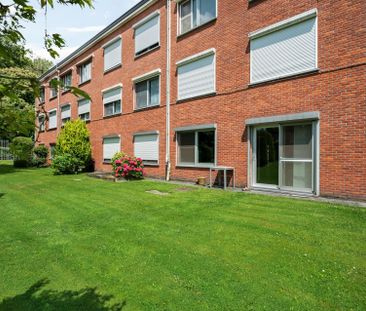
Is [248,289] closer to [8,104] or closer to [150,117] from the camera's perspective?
[8,104]

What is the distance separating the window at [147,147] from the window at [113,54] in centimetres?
563

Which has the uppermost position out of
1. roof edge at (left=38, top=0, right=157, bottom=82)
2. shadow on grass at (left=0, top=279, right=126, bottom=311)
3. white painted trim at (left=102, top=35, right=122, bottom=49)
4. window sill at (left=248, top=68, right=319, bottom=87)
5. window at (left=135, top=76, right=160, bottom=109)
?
roof edge at (left=38, top=0, right=157, bottom=82)

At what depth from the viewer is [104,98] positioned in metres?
19.5

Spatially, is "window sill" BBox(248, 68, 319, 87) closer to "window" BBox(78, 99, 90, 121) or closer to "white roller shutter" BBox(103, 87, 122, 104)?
"white roller shutter" BBox(103, 87, 122, 104)

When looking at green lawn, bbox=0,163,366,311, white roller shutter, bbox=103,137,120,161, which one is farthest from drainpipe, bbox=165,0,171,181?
green lawn, bbox=0,163,366,311

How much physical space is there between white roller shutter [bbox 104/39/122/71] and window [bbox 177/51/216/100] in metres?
6.47

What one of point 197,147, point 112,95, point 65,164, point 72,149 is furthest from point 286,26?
point 65,164

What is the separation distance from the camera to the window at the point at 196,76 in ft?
39.5

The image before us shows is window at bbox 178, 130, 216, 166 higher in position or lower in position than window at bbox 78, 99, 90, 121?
lower

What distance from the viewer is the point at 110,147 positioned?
18.9 metres

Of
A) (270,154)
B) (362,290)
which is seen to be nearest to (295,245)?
(362,290)

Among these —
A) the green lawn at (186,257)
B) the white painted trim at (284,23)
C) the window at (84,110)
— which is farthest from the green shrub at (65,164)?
the white painted trim at (284,23)

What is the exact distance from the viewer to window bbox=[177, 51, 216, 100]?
1205 cm

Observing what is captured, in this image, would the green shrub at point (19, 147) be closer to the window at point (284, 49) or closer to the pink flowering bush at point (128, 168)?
the window at point (284, 49)
